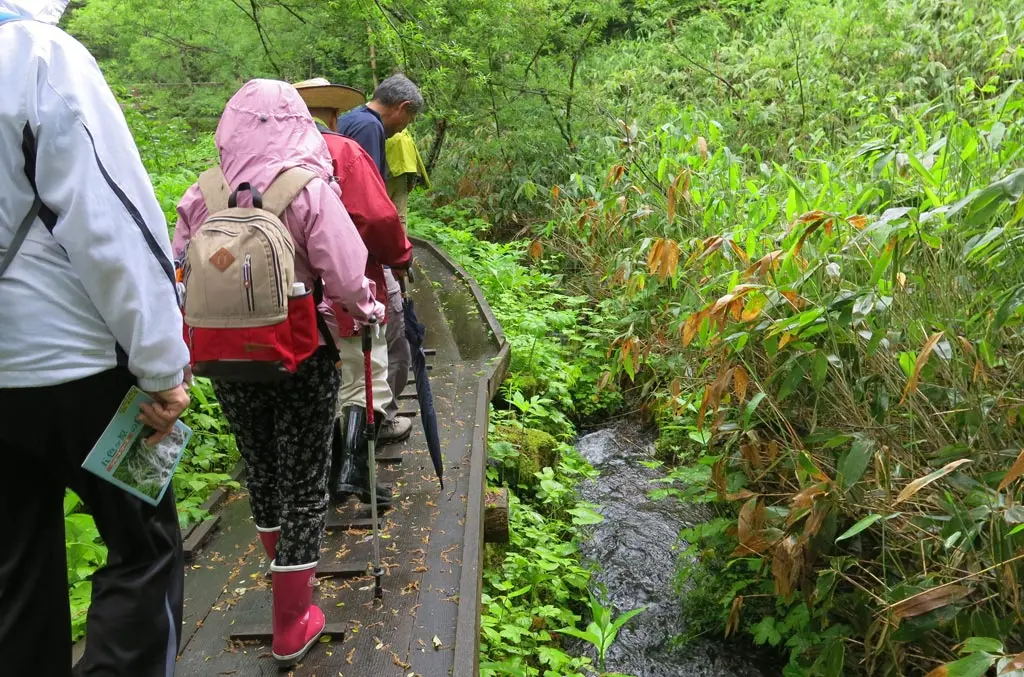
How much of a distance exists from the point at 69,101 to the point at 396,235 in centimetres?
179

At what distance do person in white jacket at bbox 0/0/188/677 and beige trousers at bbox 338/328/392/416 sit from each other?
1.82 m

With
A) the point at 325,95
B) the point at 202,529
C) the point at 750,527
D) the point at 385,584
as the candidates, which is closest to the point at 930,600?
the point at 750,527

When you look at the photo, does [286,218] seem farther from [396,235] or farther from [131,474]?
[131,474]

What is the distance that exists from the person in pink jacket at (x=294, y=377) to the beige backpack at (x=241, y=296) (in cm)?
19

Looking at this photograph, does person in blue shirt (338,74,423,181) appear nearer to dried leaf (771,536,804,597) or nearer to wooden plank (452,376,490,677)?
wooden plank (452,376,490,677)

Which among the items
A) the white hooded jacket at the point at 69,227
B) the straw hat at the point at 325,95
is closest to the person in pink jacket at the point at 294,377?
the white hooded jacket at the point at 69,227

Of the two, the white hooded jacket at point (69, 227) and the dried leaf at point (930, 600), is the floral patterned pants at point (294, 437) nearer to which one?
the white hooded jacket at point (69, 227)

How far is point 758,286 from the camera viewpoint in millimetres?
3283

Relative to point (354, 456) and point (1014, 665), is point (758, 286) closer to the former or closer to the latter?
point (1014, 665)

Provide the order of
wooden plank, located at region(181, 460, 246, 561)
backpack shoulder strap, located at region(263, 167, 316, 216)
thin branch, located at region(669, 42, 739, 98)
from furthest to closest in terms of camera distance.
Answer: thin branch, located at region(669, 42, 739, 98)
wooden plank, located at region(181, 460, 246, 561)
backpack shoulder strap, located at region(263, 167, 316, 216)

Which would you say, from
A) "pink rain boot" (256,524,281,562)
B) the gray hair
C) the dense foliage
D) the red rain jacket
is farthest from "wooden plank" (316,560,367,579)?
the gray hair

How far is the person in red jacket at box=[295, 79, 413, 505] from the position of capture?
3.42 metres

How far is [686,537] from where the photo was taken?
4.86 m

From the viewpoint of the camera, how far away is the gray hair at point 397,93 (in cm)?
487
